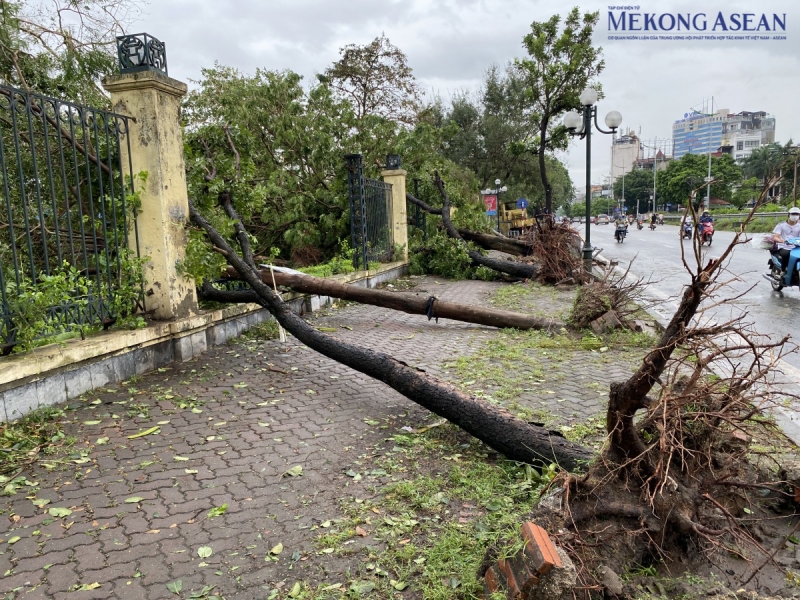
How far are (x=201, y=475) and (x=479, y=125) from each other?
32.1m

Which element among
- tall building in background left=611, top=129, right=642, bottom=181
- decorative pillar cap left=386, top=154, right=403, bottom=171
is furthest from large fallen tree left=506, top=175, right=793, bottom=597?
tall building in background left=611, top=129, right=642, bottom=181

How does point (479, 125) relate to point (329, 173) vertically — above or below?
above

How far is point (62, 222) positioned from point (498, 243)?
11202 mm

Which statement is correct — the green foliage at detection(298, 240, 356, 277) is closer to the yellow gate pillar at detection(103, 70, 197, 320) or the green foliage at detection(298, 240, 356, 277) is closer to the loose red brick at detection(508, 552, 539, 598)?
the yellow gate pillar at detection(103, 70, 197, 320)

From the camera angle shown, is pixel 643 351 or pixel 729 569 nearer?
pixel 729 569

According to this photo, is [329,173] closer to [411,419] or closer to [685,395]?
[411,419]

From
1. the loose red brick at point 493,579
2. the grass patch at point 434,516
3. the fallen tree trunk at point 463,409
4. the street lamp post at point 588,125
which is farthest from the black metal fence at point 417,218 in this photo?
the loose red brick at point 493,579

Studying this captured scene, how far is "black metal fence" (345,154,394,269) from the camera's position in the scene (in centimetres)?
1152

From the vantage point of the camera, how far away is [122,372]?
5227 millimetres

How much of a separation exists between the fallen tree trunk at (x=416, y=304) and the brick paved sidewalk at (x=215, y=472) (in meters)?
1.42

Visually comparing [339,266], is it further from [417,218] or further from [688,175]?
[688,175]

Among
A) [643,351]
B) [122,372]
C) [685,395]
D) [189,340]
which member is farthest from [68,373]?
[643,351]

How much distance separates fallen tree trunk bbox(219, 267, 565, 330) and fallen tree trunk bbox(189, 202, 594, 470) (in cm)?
187

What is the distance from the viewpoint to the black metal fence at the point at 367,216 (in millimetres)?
11516
